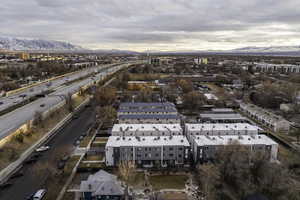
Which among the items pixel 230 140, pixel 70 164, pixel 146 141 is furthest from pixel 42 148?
pixel 230 140

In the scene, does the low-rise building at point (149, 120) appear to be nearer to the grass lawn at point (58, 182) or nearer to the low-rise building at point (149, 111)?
the low-rise building at point (149, 111)

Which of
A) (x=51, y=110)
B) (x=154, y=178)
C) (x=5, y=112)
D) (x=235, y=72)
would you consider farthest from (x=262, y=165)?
(x=235, y=72)

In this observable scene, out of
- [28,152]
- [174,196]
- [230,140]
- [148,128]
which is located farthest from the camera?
[148,128]

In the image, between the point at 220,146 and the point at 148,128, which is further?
the point at 148,128

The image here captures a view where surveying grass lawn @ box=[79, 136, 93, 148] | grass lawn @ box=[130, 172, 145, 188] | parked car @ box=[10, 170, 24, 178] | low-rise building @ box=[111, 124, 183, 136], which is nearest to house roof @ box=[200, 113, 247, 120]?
low-rise building @ box=[111, 124, 183, 136]

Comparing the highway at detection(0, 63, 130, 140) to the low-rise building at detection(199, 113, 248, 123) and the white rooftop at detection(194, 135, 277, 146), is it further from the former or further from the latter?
the low-rise building at detection(199, 113, 248, 123)

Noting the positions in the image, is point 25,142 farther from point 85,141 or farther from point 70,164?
point 70,164
